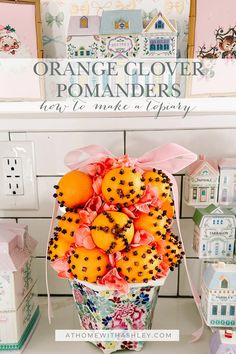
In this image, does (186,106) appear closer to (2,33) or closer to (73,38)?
(73,38)

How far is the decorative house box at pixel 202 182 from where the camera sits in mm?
827

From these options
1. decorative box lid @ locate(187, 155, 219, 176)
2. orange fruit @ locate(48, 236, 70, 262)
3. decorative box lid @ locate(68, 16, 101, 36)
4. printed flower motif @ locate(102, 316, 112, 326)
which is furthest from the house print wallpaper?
printed flower motif @ locate(102, 316, 112, 326)

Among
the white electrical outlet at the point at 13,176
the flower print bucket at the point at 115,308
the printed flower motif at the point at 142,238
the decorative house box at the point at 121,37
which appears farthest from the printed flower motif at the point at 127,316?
the decorative house box at the point at 121,37

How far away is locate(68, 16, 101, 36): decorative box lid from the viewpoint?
0.79 m

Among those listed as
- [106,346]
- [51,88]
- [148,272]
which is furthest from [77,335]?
[51,88]

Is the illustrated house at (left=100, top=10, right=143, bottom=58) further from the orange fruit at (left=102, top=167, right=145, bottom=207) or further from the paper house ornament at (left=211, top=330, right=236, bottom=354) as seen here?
the paper house ornament at (left=211, top=330, right=236, bottom=354)

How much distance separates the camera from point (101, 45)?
0.79 metres

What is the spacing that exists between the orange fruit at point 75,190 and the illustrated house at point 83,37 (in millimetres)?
261

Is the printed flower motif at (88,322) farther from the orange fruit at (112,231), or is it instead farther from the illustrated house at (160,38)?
the illustrated house at (160,38)

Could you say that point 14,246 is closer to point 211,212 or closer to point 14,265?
point 14,265

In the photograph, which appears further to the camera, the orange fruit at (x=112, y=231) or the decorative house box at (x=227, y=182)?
the decorative house box at (x=227, y=182)

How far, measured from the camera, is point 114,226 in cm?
63

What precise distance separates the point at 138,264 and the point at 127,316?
0.14 meters

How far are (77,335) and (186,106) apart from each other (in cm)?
51
